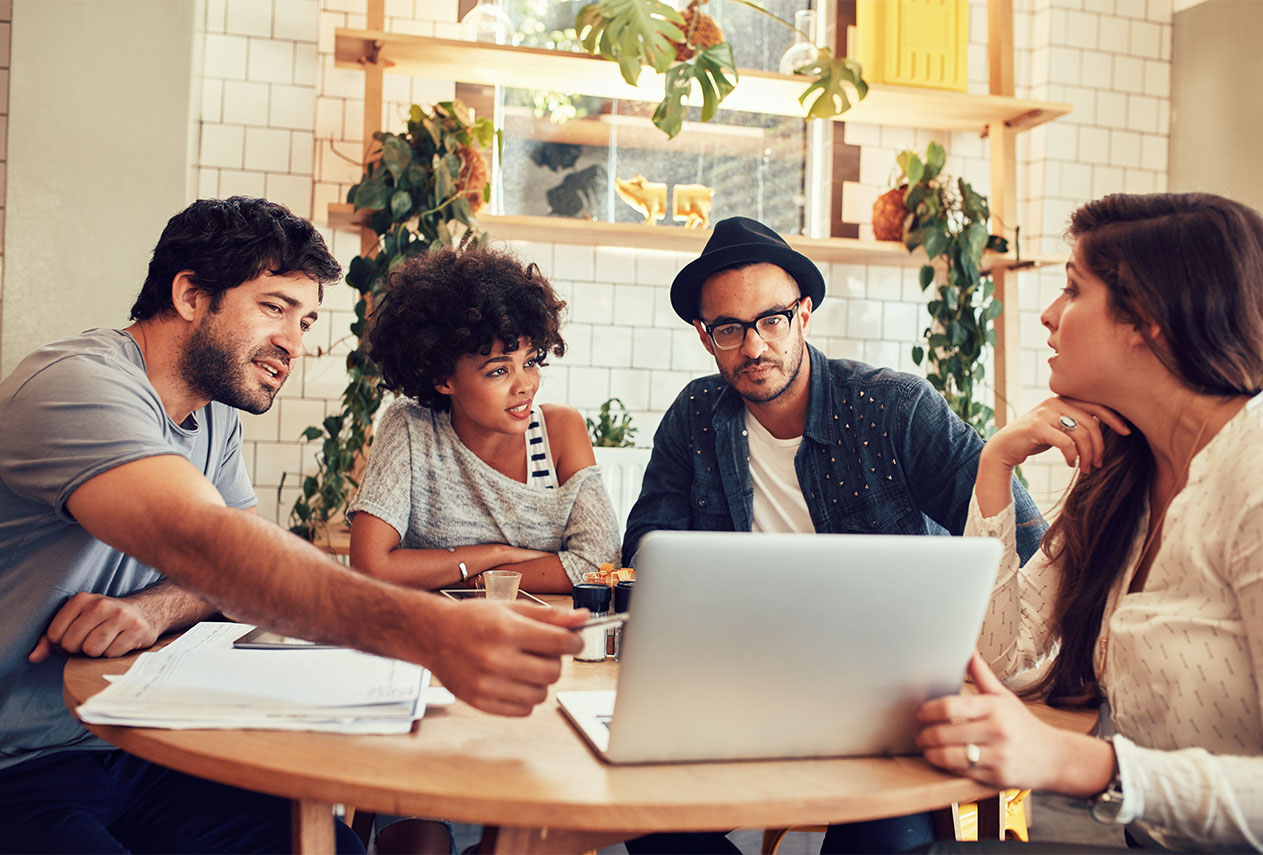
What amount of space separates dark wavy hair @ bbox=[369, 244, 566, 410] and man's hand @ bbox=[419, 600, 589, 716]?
1434mm

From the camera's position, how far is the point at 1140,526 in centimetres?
151

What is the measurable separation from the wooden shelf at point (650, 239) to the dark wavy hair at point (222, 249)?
151 cm

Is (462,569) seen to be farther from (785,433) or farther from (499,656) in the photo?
(499,656)

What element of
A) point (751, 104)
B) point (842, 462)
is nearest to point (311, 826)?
point (842, 462)

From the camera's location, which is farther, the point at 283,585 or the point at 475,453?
the point at 475,453

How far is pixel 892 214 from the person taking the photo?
3779 mm

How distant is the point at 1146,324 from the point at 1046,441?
0.90 feet

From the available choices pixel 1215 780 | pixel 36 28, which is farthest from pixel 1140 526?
pixel 36 28

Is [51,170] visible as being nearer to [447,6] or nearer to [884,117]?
[447,6]

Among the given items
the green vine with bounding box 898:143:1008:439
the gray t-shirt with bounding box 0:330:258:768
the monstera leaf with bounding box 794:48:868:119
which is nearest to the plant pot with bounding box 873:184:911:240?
the green vine with bounding box 898:143:1008:439

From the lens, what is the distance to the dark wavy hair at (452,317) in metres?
2.47

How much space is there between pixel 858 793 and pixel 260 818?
103 centimetres

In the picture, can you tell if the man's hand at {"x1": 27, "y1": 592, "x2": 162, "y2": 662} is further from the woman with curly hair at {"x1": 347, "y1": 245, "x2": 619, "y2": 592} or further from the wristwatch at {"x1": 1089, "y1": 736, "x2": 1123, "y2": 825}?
the wristwatch at {"x1": 1089, "y1": 736, "x2": 1123, "y2": 825}

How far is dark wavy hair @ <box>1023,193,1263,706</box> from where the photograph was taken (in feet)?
4.32
